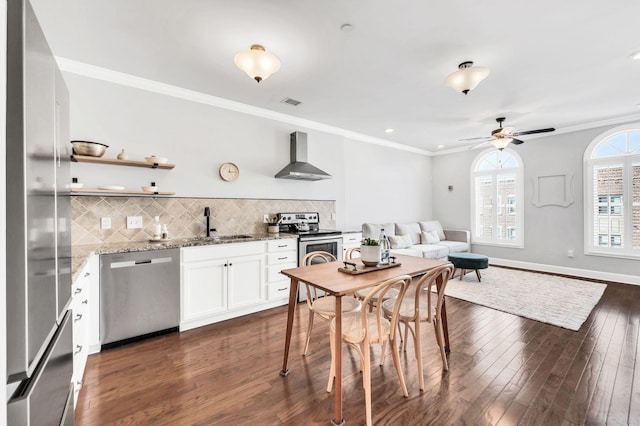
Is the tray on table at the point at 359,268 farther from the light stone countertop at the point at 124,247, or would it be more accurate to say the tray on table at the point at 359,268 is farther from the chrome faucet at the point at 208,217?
the chrome faucet at the point at 208,217

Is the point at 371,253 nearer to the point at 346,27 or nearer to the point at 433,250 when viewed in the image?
the point at 346,27

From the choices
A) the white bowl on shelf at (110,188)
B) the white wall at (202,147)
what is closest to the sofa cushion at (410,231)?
the white wall at (202,147)

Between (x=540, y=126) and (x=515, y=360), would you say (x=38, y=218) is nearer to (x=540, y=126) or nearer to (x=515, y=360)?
(x=515, y=360)

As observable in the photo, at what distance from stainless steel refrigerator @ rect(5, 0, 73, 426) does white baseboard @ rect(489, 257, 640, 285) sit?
23.4 feet

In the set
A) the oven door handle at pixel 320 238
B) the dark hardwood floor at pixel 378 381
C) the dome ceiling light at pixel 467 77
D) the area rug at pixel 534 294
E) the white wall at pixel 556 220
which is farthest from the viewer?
the white wall at pixel 556 220

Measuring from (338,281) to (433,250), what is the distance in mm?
4150

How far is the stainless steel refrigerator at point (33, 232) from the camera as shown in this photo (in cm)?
77

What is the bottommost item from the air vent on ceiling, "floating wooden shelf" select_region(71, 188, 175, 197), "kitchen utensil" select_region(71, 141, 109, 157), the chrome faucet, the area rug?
the area rug

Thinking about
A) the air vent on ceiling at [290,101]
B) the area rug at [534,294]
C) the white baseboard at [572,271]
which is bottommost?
the area rug at [534,294]

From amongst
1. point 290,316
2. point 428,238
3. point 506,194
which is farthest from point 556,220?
point 290,316

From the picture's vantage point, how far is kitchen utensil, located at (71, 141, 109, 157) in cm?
270

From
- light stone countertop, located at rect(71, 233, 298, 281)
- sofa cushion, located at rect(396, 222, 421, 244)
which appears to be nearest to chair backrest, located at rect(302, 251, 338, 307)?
light stone countertop, located at rect(71, 233, 298, 281)

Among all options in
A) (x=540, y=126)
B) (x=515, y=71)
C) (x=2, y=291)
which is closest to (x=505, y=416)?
(x=2, y=291)

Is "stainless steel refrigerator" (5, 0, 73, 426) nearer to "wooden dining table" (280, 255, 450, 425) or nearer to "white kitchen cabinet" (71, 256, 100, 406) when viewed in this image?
"white kitchen cabinet" (71, 256, 100, 406)
